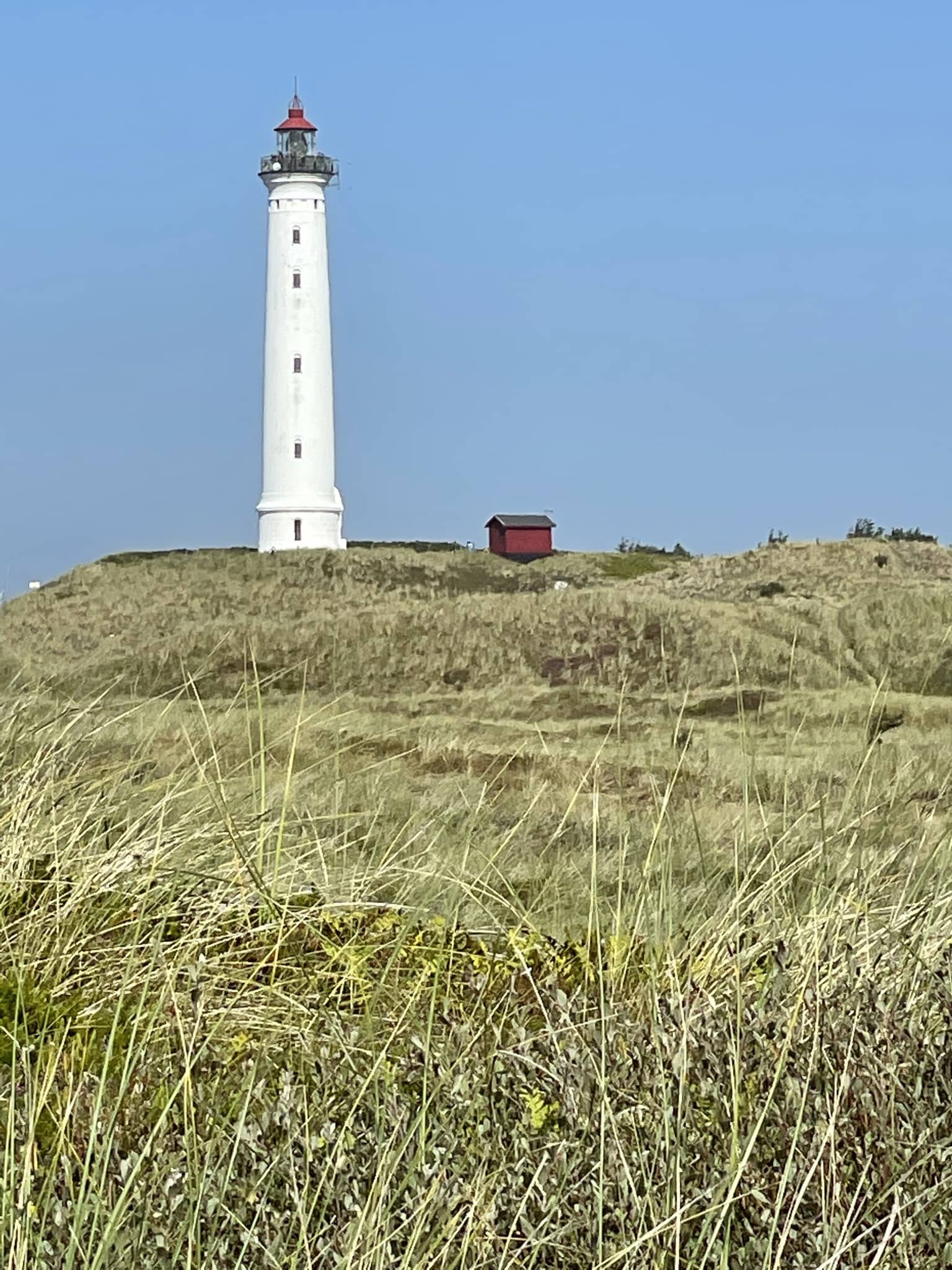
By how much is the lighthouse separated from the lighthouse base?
2 centimetres

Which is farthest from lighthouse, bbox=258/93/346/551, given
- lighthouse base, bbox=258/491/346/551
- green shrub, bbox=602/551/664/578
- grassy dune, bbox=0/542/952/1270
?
grassy dune, bbox=0/542/952/1270

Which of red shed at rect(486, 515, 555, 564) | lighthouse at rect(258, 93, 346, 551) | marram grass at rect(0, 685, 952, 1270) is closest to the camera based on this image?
marram grass at rect(0, 685, 952, 1270)

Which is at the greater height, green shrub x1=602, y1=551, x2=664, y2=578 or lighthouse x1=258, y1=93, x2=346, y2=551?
lighthouse x1=258, y1=93, x2=346, y2=551

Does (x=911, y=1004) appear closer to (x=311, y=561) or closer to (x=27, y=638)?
(x=27, y=638)

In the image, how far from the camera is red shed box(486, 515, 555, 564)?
172ft

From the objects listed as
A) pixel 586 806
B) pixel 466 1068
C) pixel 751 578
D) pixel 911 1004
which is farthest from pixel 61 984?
pixel 751 578

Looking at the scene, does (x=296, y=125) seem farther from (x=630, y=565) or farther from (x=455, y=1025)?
(x=455, y=1025)

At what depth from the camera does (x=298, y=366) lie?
42938mm

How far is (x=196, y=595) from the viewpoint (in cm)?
3794

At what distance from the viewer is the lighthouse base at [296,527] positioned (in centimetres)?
4344

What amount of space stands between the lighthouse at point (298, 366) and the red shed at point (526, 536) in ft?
30.9

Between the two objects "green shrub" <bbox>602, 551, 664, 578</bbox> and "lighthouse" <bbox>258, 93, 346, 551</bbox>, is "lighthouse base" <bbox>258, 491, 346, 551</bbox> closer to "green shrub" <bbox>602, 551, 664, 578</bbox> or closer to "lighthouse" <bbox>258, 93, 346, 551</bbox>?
"lighthouse" <bbox>258, 93, 346, 551</bbox>

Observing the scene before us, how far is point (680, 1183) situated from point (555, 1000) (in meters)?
0.54

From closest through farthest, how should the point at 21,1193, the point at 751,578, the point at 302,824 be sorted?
1. the point at 21,1193
2. the point at 302,824
3. the point at 751,578
